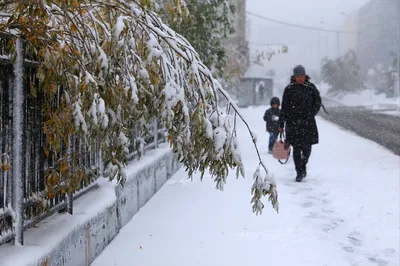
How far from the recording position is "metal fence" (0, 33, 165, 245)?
10.6ft

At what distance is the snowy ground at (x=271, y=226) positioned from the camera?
4582 mm

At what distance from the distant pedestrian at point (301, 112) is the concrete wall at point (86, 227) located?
105 inches

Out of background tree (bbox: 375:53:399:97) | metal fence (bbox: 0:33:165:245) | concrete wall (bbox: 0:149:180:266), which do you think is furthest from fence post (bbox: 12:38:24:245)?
background tree (bbox: 375:53:399:97)

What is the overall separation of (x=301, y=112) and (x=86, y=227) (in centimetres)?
494

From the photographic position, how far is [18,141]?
11.0ft

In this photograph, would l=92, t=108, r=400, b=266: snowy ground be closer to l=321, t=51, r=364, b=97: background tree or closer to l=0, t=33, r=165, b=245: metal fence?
l=0, t=33, r=165, b=245: metal fence

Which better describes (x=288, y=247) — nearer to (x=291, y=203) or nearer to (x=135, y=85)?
(x=291, y=203)

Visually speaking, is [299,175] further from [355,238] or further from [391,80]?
[391,80]

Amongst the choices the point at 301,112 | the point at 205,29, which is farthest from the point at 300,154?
the point at 205,29

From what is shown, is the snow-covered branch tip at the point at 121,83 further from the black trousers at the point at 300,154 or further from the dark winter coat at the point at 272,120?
the dark winter coat at the point at 272,120

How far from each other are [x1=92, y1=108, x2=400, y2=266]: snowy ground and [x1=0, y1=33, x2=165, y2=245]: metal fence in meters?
0.90

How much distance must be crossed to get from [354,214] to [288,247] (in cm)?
163

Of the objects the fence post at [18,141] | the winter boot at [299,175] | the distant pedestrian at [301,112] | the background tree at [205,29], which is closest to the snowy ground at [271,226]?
the winter boot at [299,175]

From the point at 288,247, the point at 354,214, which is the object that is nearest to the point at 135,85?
the point at 288,247
